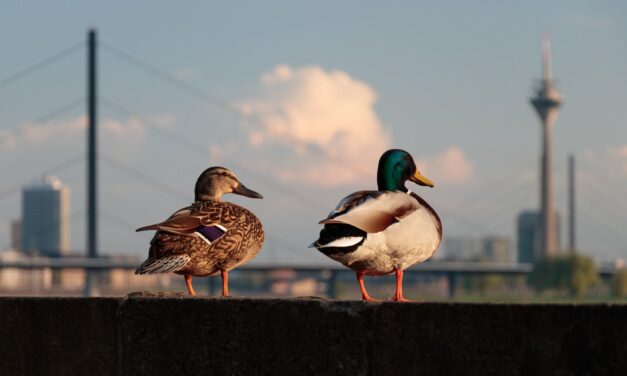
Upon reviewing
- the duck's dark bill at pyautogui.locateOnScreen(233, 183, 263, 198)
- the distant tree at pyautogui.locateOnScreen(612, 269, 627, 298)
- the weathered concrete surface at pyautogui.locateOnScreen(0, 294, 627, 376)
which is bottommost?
the weathered concrete surface at pyautogui.locateOnScreen(0, 294, 627, 376)

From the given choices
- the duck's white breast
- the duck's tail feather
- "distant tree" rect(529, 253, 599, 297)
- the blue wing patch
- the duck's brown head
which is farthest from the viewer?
"distant tree" rect(529, 253, 599, 297)

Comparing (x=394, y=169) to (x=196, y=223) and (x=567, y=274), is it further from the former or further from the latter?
(x=567, y=274)

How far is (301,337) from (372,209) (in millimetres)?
1007

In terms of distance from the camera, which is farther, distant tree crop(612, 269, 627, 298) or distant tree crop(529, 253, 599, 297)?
distant tree crop(612, 269, 627, 298)

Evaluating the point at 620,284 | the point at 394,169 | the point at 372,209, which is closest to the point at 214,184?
the point at 394,169

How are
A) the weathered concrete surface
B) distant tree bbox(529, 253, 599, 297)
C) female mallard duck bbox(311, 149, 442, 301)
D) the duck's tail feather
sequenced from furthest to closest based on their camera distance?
distant tree bbox(529, 253, 599, 297) < the duck's tail feather < female mallard duck bbox(311, 149, 442, 301) < the weathered concrete surface

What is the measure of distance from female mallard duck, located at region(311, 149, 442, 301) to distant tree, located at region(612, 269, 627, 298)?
159 meters

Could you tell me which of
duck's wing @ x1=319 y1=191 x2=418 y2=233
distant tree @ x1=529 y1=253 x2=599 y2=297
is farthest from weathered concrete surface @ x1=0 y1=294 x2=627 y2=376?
distant tree @ x1=529 y1=253 x2=599 y2=297

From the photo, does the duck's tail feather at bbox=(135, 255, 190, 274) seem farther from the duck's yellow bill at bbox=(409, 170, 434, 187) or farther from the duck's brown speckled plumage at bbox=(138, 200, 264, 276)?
the duck's yellow bill at bbox=(409, 170, 434, 187)

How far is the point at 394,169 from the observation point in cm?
778

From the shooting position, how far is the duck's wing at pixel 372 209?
7.10 m

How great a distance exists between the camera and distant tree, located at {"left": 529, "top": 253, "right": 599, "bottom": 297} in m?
157

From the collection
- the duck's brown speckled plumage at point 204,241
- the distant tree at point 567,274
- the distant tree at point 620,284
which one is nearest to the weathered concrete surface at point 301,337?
the duck's brown speckled plumage at point 204,241

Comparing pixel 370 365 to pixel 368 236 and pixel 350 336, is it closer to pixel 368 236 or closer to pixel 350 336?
pixel 350 336
